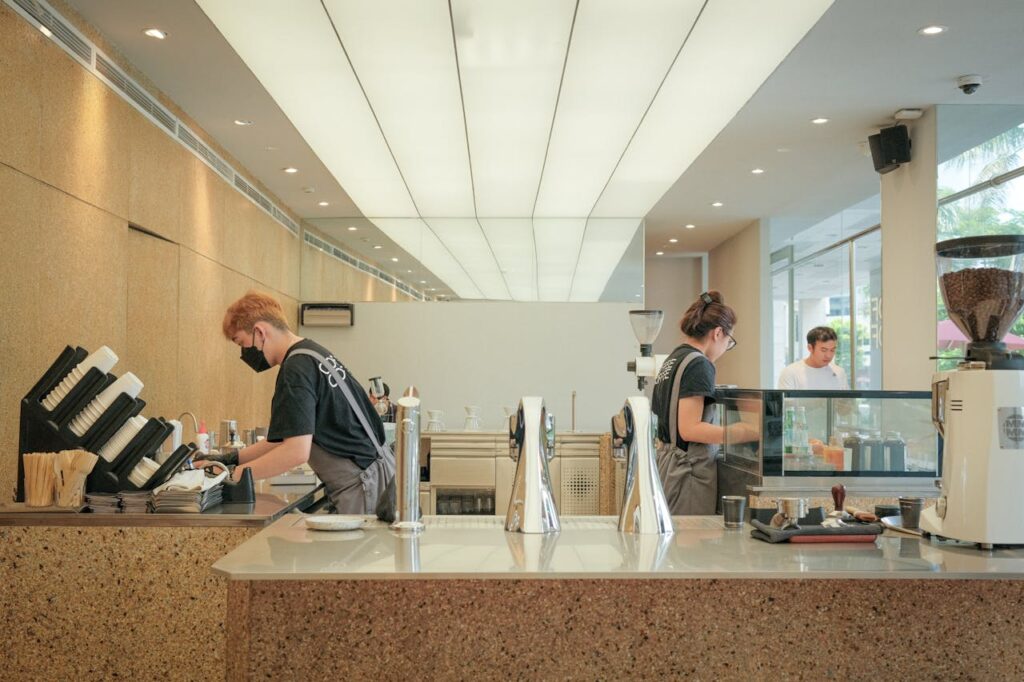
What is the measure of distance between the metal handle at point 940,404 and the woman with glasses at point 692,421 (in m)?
0.88

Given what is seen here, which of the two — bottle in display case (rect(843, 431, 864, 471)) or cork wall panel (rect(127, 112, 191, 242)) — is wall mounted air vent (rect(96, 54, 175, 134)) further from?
bottle in display case (rect(843, 431, 864, 471))

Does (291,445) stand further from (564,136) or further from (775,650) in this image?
(564,136)

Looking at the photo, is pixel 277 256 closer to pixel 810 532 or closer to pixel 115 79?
pixel 115 79

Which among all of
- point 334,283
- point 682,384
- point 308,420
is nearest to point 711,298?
point 682,384

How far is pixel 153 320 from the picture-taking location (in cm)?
529

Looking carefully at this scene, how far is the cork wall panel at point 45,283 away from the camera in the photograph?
12.3 ft

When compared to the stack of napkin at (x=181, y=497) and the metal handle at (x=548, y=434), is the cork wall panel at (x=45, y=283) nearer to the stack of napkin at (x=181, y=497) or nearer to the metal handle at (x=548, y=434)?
the stack of napkin at (x=181, y=497)

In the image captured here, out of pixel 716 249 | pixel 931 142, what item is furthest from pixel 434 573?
pixel 716 249

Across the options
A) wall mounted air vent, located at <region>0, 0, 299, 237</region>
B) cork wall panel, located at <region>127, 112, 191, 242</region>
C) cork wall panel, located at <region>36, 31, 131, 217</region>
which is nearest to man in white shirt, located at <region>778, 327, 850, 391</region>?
cork wall panel, located at <region>127, 112, 191, 242</region>

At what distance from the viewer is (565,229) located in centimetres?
920

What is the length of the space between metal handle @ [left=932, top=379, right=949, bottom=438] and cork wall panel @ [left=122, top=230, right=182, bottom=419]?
4.16 meters

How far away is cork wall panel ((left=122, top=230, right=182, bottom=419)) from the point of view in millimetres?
5061

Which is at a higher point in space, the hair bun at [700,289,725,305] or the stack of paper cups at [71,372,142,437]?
the hair bun at [700,289,725,305]

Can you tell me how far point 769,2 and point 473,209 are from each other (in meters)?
4.77
